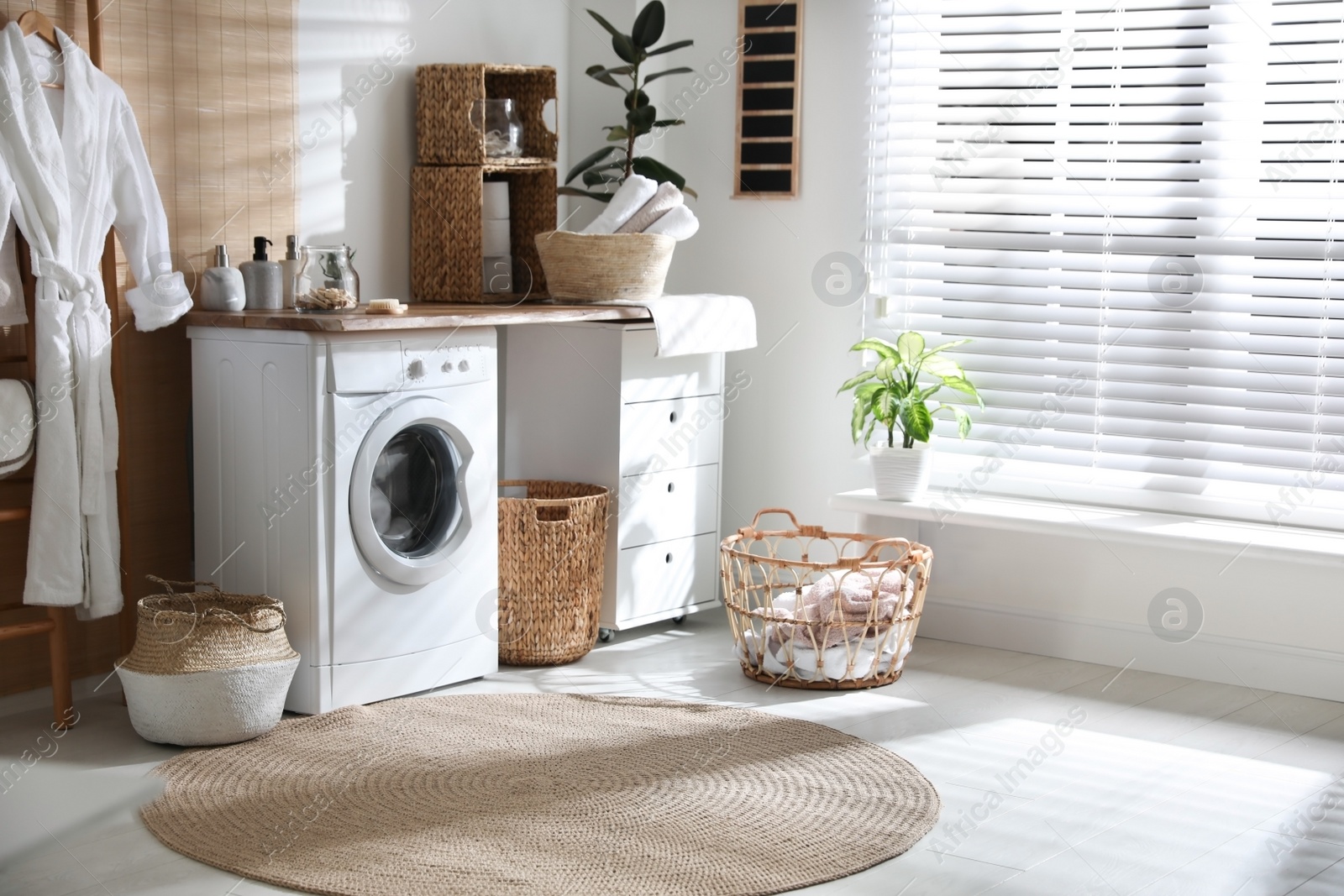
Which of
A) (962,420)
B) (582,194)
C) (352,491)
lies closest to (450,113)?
(582,194)

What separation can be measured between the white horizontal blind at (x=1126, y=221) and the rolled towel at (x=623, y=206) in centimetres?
75

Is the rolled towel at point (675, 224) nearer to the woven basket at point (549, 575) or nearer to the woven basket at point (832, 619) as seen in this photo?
the woven basket at point (549, 575)

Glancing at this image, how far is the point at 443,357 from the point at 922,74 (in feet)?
5.67

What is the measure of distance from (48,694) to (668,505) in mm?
1586

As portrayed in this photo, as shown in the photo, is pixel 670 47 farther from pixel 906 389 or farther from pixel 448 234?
pixel 906 389

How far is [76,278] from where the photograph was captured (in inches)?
113

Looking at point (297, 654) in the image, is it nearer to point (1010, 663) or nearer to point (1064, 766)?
point (1064, 766)

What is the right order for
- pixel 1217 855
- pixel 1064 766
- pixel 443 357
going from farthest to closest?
1. pixel 443 357
2. pixel 1064 766
3. pixel 1217 855

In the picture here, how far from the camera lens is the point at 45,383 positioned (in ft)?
9.29

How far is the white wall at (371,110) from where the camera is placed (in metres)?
3.48

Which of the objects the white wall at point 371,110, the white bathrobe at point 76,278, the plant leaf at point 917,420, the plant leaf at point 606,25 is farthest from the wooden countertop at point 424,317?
the plant leaf at point 606,25

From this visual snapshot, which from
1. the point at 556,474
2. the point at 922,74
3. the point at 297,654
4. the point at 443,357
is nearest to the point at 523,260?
the point at 556,474

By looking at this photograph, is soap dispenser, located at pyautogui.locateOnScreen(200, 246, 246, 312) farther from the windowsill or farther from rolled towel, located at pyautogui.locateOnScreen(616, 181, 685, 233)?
the windowsill

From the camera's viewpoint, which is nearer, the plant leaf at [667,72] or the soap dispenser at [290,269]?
the soap dispenser at [290,269]
